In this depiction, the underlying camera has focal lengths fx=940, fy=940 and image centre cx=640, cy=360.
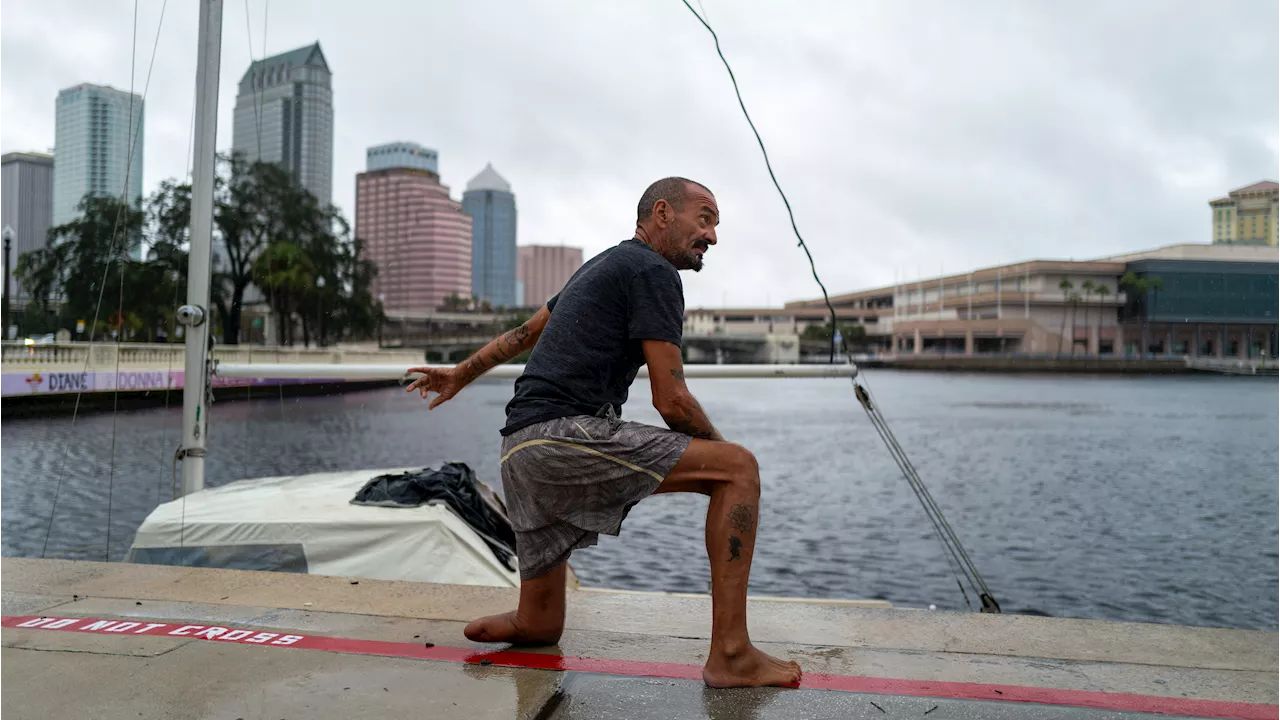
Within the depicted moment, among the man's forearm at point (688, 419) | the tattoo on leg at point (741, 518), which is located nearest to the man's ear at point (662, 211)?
the man's forearm at point (688, 419)

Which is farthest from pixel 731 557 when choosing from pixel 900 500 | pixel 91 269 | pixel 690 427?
pixel 900 500

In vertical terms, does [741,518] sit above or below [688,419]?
below

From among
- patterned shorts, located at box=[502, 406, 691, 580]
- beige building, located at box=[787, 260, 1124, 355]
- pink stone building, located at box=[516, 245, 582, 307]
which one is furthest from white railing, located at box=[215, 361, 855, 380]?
beige building, located at box=[787, 260, 1124, 355]

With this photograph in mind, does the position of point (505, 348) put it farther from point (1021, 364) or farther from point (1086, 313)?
point (1021, 364)

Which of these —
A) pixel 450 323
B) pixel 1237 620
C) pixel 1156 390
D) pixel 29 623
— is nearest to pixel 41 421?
pixel 29 623

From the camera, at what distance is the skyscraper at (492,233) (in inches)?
1092

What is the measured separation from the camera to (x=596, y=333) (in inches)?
111

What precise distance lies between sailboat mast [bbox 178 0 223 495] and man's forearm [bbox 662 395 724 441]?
3888mm

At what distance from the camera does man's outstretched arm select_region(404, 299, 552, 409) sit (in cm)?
331

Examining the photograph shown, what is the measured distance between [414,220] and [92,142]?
1733 cm

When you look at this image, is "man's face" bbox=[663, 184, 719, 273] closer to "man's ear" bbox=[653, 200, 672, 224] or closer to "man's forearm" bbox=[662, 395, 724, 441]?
"man's ear" bbox=[653, 200, 672, 224]

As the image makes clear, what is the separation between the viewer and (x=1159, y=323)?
42.3 meters

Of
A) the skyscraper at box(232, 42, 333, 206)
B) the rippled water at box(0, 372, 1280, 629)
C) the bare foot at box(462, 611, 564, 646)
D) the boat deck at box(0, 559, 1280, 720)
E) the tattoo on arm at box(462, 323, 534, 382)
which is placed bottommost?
the rippled water at box(0, 372, 1280, 629)

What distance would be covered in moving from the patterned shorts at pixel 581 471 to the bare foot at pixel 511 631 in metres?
0.32
